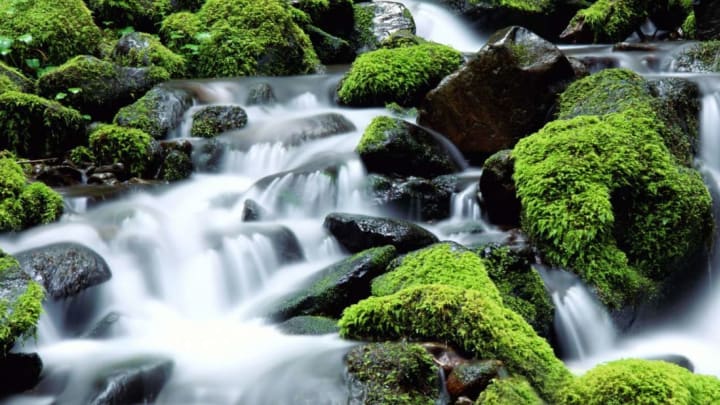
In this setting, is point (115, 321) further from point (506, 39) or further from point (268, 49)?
point (268, 49)

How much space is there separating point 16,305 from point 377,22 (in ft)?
34.5

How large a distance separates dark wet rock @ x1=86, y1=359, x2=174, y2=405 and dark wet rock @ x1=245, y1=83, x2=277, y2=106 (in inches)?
211

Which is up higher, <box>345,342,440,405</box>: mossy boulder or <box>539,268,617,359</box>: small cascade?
<box>345,342,440,405</box>: mossy boulder

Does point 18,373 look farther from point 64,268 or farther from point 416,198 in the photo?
point 416,198

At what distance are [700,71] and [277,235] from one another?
6653 millimetres

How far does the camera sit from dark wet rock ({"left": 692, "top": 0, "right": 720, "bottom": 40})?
1129cm

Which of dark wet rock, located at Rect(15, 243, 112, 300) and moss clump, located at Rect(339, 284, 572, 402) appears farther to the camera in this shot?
dark wet rock, located at Rect(15, 243, 112, 300)

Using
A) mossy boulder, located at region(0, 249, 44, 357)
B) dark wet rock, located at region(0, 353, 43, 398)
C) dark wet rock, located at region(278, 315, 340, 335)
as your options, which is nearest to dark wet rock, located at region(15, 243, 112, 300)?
mossy boulder, located at region(0, 249, 44, 357)

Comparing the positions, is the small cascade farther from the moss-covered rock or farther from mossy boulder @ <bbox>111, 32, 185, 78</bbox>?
mossy boulder @ <bbox>111, 32, 185, 78</bbox>

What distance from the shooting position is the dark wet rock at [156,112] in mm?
7344

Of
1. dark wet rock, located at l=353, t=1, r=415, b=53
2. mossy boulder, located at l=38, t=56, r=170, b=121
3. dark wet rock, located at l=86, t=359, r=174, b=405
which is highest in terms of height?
dark wet rock, located at l=353, t=1, r=415, b=53

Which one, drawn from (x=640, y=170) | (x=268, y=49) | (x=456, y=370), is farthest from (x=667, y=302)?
(x=268, y=49)

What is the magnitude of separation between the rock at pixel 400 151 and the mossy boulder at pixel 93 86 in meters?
3.51

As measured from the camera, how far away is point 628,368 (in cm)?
282
